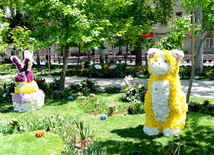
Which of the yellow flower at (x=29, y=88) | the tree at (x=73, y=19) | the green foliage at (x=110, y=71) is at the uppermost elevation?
the tree at (x=73, y=19)

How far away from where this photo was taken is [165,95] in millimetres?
5086

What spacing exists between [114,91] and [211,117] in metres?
5.08

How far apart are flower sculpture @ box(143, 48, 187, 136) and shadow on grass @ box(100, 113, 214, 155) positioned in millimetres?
254

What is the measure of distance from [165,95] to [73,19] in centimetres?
545

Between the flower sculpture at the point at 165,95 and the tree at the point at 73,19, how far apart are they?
146 inches

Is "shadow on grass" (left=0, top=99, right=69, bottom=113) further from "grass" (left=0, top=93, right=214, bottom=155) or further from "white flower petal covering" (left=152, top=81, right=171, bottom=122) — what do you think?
"white flower petal covering" (left=152, top=81, right=171, bottom=122)

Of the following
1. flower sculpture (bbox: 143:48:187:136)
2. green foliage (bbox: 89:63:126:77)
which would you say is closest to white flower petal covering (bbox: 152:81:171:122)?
flower sculpture (bbox: 143:48:187:136)

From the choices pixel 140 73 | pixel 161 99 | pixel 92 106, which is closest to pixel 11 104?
pixel 92 106

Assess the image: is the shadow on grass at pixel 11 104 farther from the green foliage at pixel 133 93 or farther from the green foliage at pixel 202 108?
the green foliage at pixel 202 108

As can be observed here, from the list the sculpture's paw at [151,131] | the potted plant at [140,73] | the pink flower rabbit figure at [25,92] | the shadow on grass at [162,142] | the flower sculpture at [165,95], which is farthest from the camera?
the potted plant at [140,73]

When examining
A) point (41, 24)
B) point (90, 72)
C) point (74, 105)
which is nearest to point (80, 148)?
point (74, 105)

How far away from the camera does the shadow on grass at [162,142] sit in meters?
4.54

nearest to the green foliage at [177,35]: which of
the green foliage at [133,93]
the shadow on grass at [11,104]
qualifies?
the green foliage at [133,93]

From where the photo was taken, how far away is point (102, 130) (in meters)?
5.76
